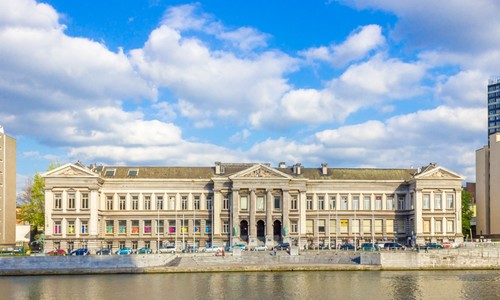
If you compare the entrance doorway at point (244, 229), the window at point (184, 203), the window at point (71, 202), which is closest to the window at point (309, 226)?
the entrance doorway at point (244, 229)

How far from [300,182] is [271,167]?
5802 millimetres

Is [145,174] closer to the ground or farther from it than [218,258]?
farther from it

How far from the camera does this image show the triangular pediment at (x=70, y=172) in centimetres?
11681

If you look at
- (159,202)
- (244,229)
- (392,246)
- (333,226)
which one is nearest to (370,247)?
(392,246)

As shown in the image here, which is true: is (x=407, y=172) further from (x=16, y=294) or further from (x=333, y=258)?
(x=16, y=294)

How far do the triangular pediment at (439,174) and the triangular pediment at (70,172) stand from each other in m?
55.5

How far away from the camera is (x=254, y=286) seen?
73688 millimetres

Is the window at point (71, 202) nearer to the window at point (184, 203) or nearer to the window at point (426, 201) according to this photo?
the window at point (184, 203)

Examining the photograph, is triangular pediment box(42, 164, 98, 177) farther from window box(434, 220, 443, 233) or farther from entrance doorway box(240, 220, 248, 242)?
window box(434, 220, 443, 233)

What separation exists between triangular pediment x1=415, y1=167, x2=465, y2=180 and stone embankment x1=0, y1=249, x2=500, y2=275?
28.0 meters

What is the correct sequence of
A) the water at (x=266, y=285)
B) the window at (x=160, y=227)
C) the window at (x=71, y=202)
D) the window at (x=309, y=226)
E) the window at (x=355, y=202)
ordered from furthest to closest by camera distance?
the window at (x=355, y=202)
the window at (x=309, y=226)
the window at (x=160, y=227)
the window at (x=71, y=202)
the water at (x=266, y=285)

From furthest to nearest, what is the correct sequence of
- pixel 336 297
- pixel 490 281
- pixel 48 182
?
pixel 48 182, pixel 490 281, pixel 336 297

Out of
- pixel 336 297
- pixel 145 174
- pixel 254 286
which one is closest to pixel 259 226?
pixel 145 174

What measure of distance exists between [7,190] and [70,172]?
16587 millimetres
